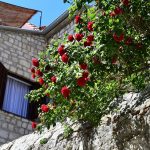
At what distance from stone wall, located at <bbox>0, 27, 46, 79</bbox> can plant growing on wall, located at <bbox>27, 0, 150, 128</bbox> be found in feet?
19.5

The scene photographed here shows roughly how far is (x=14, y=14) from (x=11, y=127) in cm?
506

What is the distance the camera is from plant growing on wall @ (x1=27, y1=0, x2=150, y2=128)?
15.5ft

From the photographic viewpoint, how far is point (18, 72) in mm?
11195

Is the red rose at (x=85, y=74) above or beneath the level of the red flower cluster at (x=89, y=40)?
beneath

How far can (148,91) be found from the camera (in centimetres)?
470

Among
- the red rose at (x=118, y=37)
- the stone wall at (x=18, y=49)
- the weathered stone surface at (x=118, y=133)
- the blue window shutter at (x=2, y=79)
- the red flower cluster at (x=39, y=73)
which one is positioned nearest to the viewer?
the weathered stone surface at (x=118, y=133)

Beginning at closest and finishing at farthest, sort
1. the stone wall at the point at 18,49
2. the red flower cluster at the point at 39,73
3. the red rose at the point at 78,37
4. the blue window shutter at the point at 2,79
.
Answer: the red rose at the point at 78,37, the red flower cluster at the point at 39,73, the blue window shutter at the point at 2,79, the stone wall at the point at 18,49

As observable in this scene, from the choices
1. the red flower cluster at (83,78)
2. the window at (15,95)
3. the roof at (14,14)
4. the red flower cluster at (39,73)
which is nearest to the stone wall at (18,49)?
the window at (15,95)

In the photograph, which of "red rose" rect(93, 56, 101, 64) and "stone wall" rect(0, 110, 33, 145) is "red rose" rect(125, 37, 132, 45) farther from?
"stone wall" rect(0, 110, 33, 145)

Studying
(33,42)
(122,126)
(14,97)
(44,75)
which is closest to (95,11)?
(44,75)

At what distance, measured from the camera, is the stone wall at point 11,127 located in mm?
9930

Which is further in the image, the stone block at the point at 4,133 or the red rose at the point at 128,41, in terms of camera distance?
the stone block at the point at 4,133

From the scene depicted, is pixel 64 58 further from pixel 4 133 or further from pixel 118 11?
pixel 4 133

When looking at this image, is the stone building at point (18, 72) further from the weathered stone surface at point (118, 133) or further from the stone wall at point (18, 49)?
the weathered stone surface at point (118, 133)
